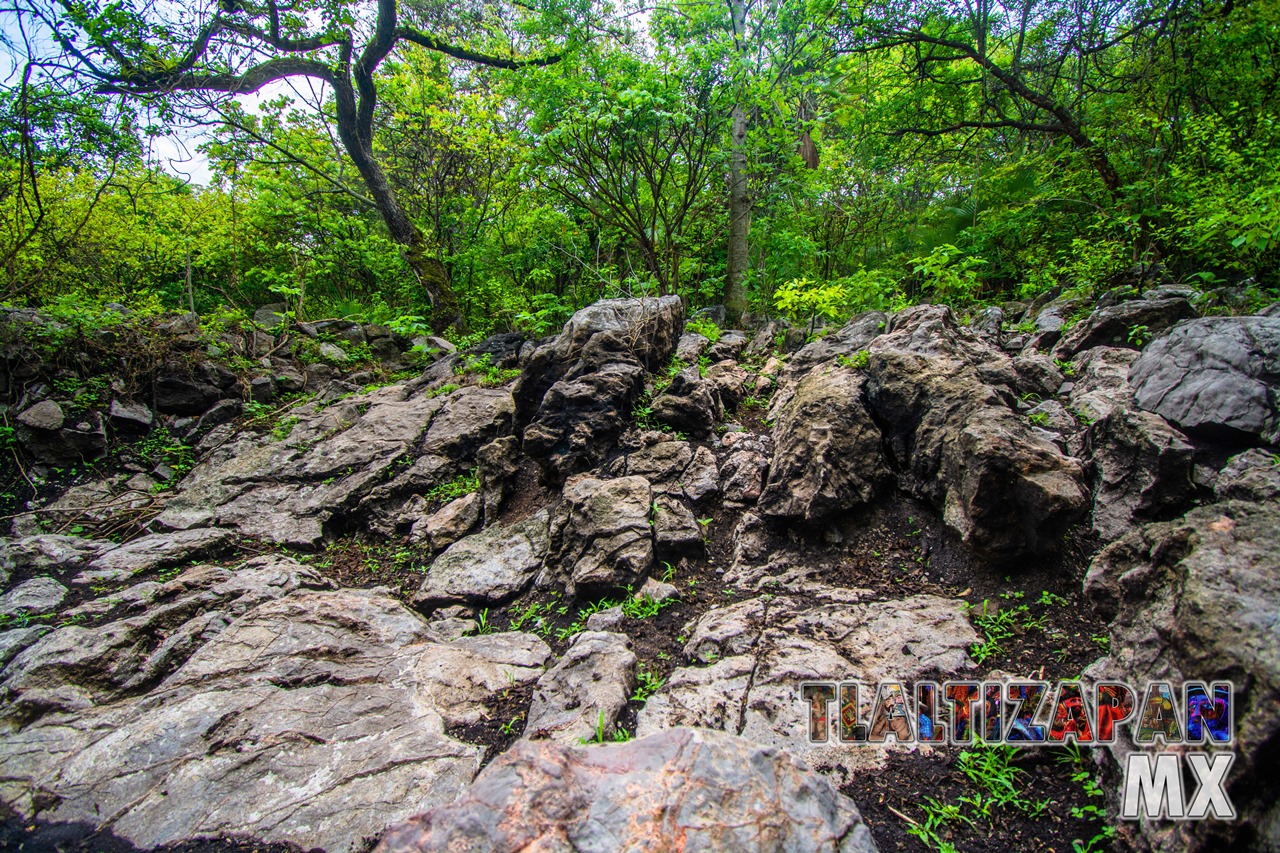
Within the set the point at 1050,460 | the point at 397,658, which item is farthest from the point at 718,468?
the point at 397,658

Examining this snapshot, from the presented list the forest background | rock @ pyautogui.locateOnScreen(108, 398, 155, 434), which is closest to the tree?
the forest background

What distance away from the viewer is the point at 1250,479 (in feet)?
7.66

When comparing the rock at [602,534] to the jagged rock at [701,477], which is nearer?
the rock at [602,534]

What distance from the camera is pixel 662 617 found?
143 inches

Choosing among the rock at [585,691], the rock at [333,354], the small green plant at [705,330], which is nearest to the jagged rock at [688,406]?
the small green plant at [705,330]

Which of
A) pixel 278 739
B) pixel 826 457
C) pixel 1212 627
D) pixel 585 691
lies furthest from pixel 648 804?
pixel 826 457

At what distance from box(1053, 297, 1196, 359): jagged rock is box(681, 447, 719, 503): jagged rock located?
139 inches

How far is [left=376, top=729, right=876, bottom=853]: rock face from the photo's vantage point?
148 centimetres

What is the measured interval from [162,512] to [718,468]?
6.67 metres

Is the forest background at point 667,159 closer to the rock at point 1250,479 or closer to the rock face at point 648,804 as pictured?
the rock at point 1250,479

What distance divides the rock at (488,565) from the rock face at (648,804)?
9.14ft

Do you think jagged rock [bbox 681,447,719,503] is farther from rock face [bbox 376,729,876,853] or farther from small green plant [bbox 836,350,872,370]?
rock face [bbox 376,729,876,853]

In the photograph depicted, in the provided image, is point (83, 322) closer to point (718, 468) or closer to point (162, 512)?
point (162, 512)

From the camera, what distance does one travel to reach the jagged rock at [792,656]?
8.64 feet
